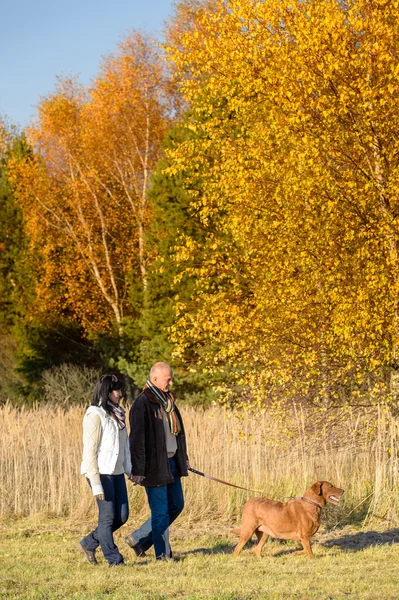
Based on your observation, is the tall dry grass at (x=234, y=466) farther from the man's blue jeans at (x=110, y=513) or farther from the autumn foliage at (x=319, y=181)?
the man's blue jeans at (x=110, y=513)

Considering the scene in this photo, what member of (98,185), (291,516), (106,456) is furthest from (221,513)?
(98,185)

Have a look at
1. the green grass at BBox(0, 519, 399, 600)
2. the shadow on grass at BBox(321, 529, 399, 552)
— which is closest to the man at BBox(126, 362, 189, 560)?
the green grass at BBox(0, 519, 399, 600)

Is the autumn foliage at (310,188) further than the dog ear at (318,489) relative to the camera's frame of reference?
Yes

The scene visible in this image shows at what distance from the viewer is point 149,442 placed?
25.4ft

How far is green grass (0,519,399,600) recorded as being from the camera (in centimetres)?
638

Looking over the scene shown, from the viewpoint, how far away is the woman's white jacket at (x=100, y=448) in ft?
24.0

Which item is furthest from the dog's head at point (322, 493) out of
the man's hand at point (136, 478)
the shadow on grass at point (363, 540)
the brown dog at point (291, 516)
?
the man's hand at point (136, 478)

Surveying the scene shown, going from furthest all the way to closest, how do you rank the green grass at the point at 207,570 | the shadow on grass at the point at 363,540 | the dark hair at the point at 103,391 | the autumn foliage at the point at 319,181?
the autumn foliage at the point at 319,181 < the shadow on grass at the point at 363,540 < the dark hair at the point at 103,391 < the green grass at the point at 207,570

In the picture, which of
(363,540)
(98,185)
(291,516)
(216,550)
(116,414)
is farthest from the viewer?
(98,185)

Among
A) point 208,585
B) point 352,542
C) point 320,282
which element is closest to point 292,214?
point 320,282

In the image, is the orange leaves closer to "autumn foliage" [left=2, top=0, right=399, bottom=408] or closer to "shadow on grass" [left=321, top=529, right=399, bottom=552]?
"autumn foliage" [left=2, top=0, right=399, bottom=408]

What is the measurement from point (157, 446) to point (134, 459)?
0.23 m

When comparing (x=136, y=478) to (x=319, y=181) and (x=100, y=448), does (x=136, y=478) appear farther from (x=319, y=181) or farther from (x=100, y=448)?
(x=319, y=181)

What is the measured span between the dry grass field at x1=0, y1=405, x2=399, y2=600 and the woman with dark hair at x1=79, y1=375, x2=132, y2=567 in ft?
1.26
